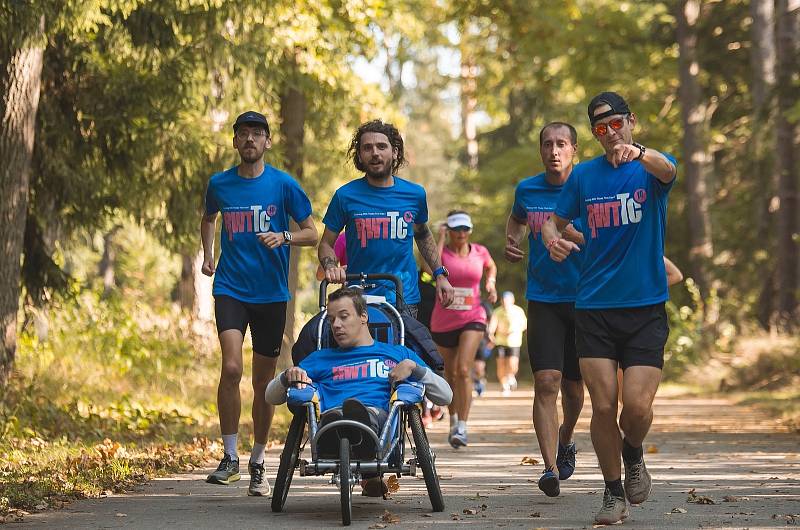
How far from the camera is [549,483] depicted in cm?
916

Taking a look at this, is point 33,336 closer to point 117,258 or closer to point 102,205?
point 102,205

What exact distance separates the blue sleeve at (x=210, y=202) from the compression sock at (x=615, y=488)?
11.6 feet

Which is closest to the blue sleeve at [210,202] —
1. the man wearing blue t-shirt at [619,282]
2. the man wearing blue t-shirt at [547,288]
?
the man wearing blue t-shirt at [547,288]

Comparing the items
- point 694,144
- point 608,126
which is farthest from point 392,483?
point 694,144

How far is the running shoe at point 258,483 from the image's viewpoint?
946 cm

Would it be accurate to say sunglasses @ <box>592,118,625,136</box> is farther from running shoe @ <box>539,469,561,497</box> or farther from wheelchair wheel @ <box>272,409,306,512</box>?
running shoe @ <box>539,469,561,497</box>

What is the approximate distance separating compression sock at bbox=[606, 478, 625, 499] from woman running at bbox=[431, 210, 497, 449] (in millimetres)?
5829

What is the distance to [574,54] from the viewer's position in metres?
33.8

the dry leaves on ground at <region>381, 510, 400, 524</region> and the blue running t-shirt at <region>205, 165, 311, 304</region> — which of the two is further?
the blue running t-shirt at <region>205, 165, 311, 304</region>

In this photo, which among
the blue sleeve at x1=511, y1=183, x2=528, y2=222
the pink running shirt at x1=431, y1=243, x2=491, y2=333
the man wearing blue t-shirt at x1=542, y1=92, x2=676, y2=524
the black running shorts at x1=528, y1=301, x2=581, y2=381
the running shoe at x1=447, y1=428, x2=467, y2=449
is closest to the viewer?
the man wearing blue t-shirt at x1=542, y1=92, x2=676, y2=524

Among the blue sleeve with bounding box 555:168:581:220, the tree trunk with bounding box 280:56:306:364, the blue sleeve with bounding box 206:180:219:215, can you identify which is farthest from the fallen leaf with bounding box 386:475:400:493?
the tree trunk with bounding box 280:56:306:364

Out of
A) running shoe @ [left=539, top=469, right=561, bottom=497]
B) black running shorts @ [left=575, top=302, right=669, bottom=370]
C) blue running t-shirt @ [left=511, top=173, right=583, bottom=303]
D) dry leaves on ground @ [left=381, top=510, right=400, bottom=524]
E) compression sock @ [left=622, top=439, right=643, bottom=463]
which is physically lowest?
dry leaves on ground @ [left=381, top=510, right=400, bottom=524]

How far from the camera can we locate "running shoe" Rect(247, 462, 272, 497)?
9461 mm

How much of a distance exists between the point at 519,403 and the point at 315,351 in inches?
640
